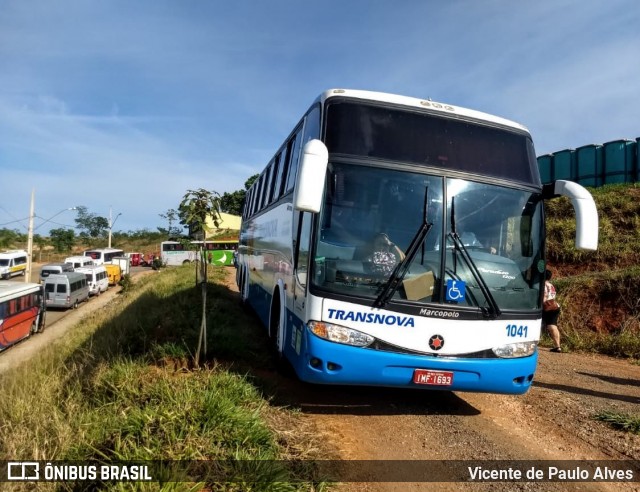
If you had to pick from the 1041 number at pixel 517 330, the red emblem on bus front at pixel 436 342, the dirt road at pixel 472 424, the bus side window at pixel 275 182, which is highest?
the bus side window at pixel 275 182

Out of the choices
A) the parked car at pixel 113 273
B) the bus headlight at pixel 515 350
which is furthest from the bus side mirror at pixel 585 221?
the parked car at pixel 113 273

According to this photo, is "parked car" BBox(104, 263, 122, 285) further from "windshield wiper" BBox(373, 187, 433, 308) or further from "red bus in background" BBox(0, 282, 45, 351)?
"windshield wiper" BBox(373, 187, 433, 308)

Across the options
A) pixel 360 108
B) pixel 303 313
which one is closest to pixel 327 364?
pixel 303 313

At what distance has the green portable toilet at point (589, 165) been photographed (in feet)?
63.7

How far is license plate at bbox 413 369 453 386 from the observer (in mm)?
4660

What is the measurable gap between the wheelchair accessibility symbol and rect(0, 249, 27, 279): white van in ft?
142

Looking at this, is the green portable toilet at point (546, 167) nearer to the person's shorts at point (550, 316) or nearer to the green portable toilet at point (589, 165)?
the green portable toilet at point (589, 165)

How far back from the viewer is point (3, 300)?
59.0 ft

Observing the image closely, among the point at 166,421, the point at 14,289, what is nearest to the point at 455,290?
the point at 166,421

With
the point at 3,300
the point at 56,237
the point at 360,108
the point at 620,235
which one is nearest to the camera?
the point at 360,108

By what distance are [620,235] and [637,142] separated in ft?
20.1

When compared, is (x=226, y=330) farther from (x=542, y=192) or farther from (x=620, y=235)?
(x=620, y=235)

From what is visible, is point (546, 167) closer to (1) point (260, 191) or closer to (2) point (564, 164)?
(2) point (564, 164)

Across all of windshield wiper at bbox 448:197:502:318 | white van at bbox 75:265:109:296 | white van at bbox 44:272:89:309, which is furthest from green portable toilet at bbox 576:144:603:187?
white van at bbox 75:265:109:296
